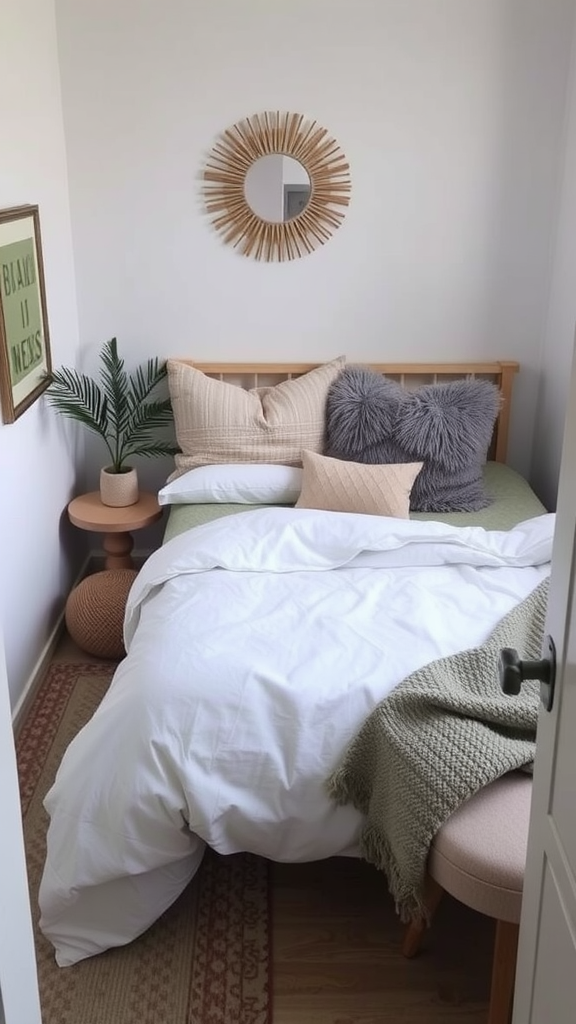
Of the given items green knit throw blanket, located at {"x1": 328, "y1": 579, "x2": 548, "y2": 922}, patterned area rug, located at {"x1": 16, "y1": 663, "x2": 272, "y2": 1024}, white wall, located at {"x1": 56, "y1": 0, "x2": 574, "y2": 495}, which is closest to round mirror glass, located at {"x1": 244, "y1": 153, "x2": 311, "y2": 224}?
white wall, located at {"x1": 56, "y1": 0, "x2": 574, "y2": 495}

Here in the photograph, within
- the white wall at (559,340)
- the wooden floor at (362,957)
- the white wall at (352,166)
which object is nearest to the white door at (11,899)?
the wooden floor at (362,957)

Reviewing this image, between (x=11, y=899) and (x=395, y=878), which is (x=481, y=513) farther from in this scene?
(x=11, y=899)

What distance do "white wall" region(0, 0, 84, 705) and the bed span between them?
0.48 m

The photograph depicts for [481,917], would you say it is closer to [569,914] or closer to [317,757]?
[317,757]

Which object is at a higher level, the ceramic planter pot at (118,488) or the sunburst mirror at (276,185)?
the sunburst mirror at (276,185)

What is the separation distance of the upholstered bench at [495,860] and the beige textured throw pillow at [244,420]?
177 centimetres

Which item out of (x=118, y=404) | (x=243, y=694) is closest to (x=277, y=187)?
(x=118, y=404)

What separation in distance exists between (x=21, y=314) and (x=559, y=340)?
1.86 m

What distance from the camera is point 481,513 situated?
3217 millimetres

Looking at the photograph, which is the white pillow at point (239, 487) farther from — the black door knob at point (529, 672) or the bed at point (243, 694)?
the black door knob at point (529, 672)

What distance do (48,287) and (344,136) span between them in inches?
46.0

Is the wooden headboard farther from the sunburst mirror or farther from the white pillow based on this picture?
the white pillow

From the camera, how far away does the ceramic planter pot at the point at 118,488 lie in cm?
347

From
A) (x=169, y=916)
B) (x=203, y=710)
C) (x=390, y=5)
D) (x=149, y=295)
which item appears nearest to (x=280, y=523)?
(x=203, y=710)
